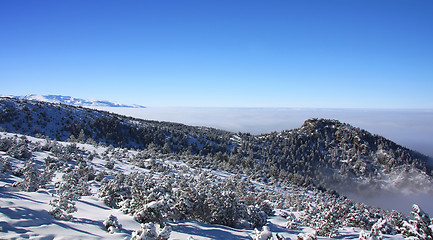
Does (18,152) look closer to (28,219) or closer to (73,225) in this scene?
(28,219)

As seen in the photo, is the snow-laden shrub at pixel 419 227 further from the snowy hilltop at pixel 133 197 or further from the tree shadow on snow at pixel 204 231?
the tree shadow on snow at pixel 204 231

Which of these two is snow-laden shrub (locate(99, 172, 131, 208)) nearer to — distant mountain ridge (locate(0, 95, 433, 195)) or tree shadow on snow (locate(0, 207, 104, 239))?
tree shadow on snow (locate(0, 207, 104, 239))

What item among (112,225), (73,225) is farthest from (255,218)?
(73,225)

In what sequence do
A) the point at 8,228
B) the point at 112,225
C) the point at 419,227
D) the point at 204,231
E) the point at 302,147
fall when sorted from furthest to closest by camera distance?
the point at 302,147 → the point at 204,231 → the point at 112,225 → the point at 419,227 → the point at 8,228

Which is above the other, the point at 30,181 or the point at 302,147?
the point at 30,181

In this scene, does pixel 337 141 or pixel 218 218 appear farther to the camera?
pixel 337 141

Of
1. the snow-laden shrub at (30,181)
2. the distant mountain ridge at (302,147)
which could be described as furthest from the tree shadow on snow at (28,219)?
the distant mountain ridge at (302,147)

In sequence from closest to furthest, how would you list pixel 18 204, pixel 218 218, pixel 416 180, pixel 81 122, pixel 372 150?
pixel 18 204
pixel 218 218
pixel 81 122
pixel 416 180
pixel 372 150

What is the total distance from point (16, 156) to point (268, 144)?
276ft

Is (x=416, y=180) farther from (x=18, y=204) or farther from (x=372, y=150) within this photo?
(x=18, y=204)

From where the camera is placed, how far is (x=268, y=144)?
9300 cm

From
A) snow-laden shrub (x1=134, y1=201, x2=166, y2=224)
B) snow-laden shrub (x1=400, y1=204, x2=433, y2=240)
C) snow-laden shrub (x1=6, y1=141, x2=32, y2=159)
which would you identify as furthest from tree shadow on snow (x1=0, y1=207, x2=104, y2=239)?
snow-laden shrub (x1=6, y1=141, x2=32, y2=159)

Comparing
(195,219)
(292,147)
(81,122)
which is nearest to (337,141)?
(292,147)

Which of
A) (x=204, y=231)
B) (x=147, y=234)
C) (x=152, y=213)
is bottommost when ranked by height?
(x=204, y=231)
